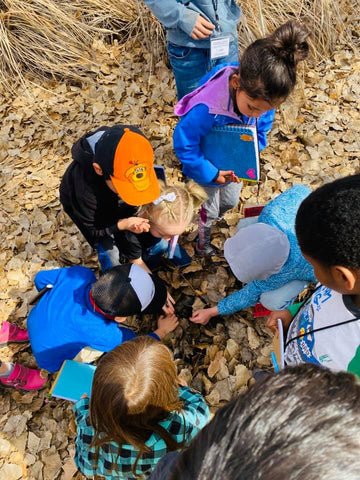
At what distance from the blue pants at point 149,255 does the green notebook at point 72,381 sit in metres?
0.78

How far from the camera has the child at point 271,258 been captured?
1.77 meters

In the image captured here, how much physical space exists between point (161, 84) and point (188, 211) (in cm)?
218

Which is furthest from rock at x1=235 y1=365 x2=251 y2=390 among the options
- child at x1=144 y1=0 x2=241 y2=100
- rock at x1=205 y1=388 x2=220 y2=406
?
child at x1=144 y1=0 x2=241 y2=100

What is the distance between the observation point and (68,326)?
2.10 meters

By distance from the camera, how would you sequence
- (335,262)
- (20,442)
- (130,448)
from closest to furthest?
(335,262) → (130,448) → (20,442)

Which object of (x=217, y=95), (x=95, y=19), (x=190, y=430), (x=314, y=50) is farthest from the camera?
(x=95, y=19)

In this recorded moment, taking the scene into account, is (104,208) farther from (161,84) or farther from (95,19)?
(95,19)

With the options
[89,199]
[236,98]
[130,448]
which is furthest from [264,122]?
[130,448]

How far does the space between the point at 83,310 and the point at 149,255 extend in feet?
2.68

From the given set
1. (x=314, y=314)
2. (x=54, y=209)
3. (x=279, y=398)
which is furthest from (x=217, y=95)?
(x=54, y=209)

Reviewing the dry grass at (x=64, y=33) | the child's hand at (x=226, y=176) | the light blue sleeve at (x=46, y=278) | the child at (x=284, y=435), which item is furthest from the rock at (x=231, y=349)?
the dry grass at (x=64, y=33)

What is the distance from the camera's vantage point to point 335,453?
0.61m

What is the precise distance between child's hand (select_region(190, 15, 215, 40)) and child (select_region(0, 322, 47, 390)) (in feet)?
8.43

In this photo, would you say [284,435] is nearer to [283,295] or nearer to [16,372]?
[283,295]
